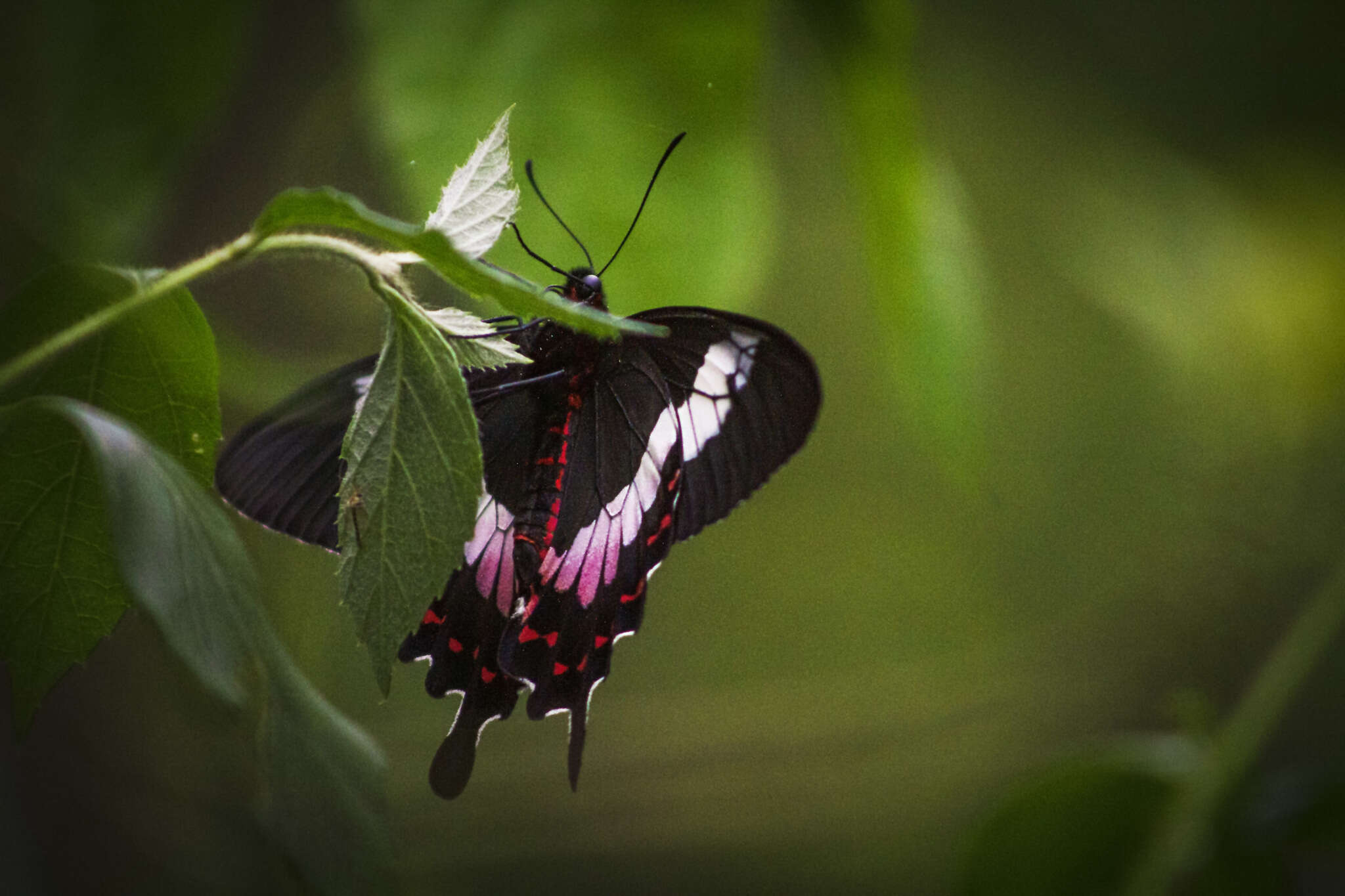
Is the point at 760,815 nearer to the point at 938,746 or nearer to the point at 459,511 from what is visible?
the point at 938,746

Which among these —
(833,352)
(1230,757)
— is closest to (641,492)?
(1230,757)

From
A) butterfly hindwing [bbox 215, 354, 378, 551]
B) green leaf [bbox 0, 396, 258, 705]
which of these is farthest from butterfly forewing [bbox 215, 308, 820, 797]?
green leaf [bbox 0, 396, 258, 705]

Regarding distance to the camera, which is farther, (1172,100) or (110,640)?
(1172,100)

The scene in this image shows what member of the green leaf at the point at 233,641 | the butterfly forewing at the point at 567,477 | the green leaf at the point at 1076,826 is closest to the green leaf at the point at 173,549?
the green leaf at the point at 233,641

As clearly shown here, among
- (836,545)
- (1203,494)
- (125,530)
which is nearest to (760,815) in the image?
(836,545)

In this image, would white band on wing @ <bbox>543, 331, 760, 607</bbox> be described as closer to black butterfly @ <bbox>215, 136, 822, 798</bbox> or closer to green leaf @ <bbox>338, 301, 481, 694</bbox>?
black butterfly @ <bbox>215, 136, 822, 798</bbox>
